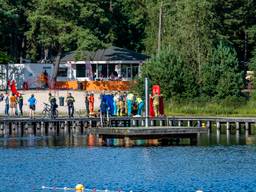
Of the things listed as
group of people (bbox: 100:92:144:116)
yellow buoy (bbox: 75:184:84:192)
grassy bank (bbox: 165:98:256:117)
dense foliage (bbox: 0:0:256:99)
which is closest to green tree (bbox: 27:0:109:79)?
dense foliage (bbox: 0:0:256:99)

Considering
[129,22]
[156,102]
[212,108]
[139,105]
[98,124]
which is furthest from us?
[129,22]

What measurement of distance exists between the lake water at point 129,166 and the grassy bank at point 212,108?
12.4 metres

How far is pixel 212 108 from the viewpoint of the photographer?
3447 inches

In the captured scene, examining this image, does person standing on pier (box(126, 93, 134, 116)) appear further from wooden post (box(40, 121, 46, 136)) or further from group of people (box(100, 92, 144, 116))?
wooden post (box(40, 121, 46, 136))

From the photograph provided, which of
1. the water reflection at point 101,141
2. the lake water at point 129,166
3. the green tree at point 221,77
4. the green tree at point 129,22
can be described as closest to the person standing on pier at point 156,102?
the water reflection at point 101,141

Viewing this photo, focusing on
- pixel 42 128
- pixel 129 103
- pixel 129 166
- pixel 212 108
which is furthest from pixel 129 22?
pixel 129 166

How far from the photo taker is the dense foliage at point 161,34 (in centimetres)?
9219

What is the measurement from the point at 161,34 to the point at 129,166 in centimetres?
5228

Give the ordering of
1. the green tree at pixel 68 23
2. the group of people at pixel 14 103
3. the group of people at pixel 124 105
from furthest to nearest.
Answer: the green tree at pixel 68 23 → the group of people at pixel 14 103 → the group of people at pixel 124 105

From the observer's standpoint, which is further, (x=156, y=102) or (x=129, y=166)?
(x=156, y=102)

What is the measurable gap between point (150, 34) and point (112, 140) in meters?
45.0

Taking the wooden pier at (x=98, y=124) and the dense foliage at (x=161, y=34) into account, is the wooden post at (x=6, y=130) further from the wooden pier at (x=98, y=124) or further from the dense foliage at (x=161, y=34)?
the dense foliage at (x=161, y=34)

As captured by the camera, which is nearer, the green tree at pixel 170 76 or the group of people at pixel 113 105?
the group of people at pixel 113 105

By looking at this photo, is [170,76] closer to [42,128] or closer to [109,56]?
[42,128]
